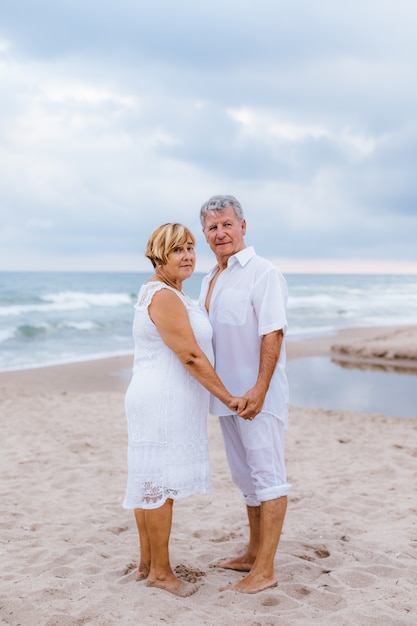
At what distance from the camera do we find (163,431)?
331 cm

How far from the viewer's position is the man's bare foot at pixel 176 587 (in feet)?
11.3

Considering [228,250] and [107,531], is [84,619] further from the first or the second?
[228,250]

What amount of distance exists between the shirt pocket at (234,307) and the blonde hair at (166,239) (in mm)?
417

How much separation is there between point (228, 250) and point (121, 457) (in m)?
3.74

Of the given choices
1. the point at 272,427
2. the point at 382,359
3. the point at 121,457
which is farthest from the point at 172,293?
the point at 382,359

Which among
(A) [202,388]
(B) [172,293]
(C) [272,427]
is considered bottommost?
(C) [272,427]

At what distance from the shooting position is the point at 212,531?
454cm

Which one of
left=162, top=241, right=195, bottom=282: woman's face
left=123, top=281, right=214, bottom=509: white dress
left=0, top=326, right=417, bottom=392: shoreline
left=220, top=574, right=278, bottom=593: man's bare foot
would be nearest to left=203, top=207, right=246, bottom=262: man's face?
left=162, top=241, right=195, bottom=282: woman's face

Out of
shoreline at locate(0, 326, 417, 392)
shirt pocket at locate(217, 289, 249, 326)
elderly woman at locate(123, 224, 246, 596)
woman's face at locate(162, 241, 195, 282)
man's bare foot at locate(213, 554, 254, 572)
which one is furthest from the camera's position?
shoreline at locate(0, 326, 417, 392)

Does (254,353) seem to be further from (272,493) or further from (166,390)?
(272,493)

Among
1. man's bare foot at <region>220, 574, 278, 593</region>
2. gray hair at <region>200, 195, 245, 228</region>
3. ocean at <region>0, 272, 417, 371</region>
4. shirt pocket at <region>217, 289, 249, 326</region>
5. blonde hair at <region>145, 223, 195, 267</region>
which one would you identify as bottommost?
man's bare foot at <region>220, 574, 278, 593</region>

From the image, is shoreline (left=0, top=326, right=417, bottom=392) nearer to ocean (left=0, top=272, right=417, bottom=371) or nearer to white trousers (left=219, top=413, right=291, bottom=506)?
ocean (left=0, top=272, right=417, bottom=371)

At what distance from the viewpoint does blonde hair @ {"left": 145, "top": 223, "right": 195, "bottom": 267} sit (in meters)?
3.34

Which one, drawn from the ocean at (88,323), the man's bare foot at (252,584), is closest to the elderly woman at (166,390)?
the man's bare foot at (252,584)
